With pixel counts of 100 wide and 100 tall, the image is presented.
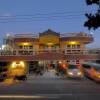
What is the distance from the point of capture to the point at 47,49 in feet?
236

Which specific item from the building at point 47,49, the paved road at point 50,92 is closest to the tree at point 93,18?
the paved road at point 50,92

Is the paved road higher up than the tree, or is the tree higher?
the tree

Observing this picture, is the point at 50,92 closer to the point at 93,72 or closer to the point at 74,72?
the point at 93,72

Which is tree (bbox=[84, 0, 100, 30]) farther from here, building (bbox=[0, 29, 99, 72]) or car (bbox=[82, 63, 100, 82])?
building (bbox=[0, 29, 99, 72])

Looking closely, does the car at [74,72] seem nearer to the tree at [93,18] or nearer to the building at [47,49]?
the building at [47,49]

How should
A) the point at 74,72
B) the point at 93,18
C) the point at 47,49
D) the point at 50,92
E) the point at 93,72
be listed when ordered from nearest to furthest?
the point at 93,18, the point at 50,92, the point at 93,72, the point at 74,72, the point at 47,49

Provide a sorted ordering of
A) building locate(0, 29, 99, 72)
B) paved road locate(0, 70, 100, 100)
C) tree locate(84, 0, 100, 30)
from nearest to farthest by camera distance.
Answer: tree locate(84, 0, 100, 30) < paved road locate(0, 70, 100, 100) < building locate(0, 29, 99, 72)

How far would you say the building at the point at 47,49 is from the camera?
69688 millimetres

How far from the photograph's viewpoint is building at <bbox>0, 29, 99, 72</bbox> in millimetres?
69688

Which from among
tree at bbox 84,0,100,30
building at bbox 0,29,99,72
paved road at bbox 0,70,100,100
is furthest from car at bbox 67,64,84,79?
tree at bbox 84,0,100,30

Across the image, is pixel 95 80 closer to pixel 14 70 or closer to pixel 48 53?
pixel 14 70

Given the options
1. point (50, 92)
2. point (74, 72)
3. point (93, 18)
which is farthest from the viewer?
point (74, 72)

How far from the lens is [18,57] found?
2741 inches

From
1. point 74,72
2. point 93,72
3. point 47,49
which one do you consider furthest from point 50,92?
point 47,49
